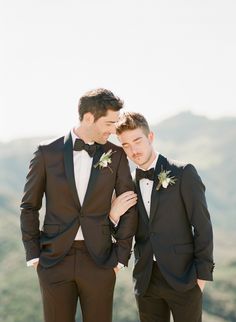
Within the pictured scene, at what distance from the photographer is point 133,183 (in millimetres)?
4711

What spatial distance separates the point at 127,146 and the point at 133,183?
1.20 ft

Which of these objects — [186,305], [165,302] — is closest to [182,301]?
[186,305]

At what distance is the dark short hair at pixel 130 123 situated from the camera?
4555mm

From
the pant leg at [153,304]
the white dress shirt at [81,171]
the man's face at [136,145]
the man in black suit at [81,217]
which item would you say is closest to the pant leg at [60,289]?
the man in black suit at [81,217]

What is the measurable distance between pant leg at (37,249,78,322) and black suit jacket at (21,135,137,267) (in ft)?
0.23

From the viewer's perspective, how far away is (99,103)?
450 cm

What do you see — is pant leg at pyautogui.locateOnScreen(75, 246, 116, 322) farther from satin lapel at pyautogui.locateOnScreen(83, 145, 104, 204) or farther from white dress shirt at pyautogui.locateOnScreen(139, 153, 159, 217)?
white dress shirt at pyautogui.locateOnScreen(139, 153, 159, 217)

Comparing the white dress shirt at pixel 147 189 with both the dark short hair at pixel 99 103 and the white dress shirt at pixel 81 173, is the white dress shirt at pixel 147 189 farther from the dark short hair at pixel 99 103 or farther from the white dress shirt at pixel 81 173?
the dark short hair at pixel 99 103

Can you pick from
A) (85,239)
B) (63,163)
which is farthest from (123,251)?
(63,163)

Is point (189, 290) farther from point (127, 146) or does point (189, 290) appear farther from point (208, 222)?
point (127, 146)

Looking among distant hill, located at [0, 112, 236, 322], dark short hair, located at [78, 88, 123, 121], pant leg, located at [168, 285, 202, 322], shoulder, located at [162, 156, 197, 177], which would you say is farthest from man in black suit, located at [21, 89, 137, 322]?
distant hill, located at [0, 112, 236, 322]

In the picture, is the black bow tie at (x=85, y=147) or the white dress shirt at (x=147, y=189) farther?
the white dress shirt at (x=147, y=189)

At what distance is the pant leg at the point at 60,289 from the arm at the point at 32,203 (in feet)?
0.68

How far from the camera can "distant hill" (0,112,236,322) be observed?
611 inches
